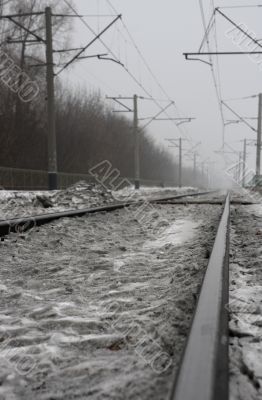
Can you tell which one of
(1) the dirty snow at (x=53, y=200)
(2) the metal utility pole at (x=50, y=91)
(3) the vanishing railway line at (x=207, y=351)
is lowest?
(1) the dirty snow at (x=53, y=200)

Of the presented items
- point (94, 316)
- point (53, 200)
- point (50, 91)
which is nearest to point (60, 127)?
point (50, 91)

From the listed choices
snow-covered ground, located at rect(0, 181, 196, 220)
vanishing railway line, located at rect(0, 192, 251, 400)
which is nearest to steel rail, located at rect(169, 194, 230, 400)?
vanishing railway line, located at rect(0, 192, 251, 400)

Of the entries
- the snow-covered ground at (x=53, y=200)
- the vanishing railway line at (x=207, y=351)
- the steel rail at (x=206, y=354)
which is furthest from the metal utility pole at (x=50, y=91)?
the steel rail at (x=206, y=354)

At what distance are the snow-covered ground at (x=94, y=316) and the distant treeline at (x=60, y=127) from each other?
1758 cm

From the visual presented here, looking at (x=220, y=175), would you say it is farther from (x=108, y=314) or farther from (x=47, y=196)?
(x=108, y=314)

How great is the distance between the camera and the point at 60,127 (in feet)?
115

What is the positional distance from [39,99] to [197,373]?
2840 centimetres

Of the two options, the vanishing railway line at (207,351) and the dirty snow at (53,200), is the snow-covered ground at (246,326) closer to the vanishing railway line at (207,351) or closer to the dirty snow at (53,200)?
the vanishing railway line at (207,351)

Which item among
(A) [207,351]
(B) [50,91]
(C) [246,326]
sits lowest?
(C) [246,326]

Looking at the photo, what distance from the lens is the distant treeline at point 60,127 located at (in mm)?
26031

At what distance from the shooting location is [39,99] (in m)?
28.3

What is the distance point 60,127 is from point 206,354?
34.5m

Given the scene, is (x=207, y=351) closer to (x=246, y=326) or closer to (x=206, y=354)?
(x=206, y=354)

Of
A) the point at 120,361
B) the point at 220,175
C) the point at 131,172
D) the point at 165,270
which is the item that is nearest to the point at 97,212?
the point at 165,270
